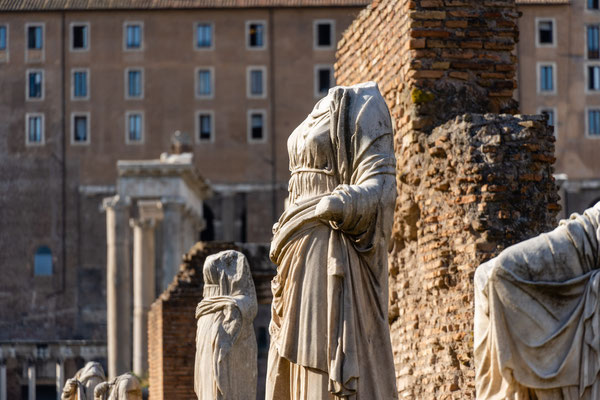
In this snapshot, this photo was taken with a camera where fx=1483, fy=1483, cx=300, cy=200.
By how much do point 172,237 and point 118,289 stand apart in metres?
3.38

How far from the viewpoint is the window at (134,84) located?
68.8 metres

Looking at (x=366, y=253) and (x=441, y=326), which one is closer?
(x=366, y=253)

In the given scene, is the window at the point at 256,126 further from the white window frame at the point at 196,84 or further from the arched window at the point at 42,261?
the arched window at the point at 42,261

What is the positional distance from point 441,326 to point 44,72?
2320 inches

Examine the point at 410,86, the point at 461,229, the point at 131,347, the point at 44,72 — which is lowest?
the point at 131,347

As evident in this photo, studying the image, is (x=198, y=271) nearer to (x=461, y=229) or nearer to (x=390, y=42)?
(x=390, y=42)

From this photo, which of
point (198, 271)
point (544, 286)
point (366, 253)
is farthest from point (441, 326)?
point (198, 271)

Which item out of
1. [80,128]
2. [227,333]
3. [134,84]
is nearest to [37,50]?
[80,128]

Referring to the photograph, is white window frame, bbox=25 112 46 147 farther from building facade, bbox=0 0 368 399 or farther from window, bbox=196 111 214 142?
window, bbox=196 111 214 142

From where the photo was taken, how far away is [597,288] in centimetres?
623

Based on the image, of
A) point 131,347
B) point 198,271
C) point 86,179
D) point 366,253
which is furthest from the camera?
point 86,179

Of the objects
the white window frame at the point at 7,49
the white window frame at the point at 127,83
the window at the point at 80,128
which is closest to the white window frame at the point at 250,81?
the white window frame at the point at 127,83

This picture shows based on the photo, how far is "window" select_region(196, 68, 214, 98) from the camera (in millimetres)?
68812

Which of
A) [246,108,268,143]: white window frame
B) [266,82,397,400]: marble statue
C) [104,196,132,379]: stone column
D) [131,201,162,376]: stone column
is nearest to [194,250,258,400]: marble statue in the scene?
[266,82,397,400]: marble statue
